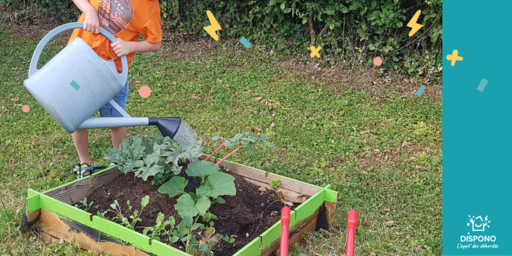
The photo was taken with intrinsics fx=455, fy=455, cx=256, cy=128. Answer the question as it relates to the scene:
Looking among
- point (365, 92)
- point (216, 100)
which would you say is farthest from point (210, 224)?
point (365, 92)

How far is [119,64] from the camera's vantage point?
2.57 meters

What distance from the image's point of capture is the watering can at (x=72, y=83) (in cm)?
210

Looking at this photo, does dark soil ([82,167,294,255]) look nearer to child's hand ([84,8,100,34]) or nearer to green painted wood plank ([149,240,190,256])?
green painted wood plank ([149,240,190,256])

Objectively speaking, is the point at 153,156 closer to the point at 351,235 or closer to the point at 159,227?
the point at 159,227

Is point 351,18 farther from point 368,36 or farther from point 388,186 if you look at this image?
point 388,186

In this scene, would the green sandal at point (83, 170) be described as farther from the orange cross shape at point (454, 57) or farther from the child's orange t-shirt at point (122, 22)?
the orange cross shape at point (454, 57)

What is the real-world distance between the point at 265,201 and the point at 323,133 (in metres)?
1.35

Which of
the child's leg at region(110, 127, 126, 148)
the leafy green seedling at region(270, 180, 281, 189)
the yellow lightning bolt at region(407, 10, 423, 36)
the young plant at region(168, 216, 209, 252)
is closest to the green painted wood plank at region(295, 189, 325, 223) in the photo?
the leafy green seedling at region(270, 180, 281, 189)

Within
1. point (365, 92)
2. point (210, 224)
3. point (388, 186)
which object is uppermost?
point (365, 92)

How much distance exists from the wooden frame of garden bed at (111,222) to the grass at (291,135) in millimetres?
93

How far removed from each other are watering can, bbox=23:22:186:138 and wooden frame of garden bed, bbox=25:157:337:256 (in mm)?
359

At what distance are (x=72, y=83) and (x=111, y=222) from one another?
0.68 meters

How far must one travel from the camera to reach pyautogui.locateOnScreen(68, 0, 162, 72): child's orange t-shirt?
2.39m

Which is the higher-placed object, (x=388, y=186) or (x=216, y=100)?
(x=216, y=100)
